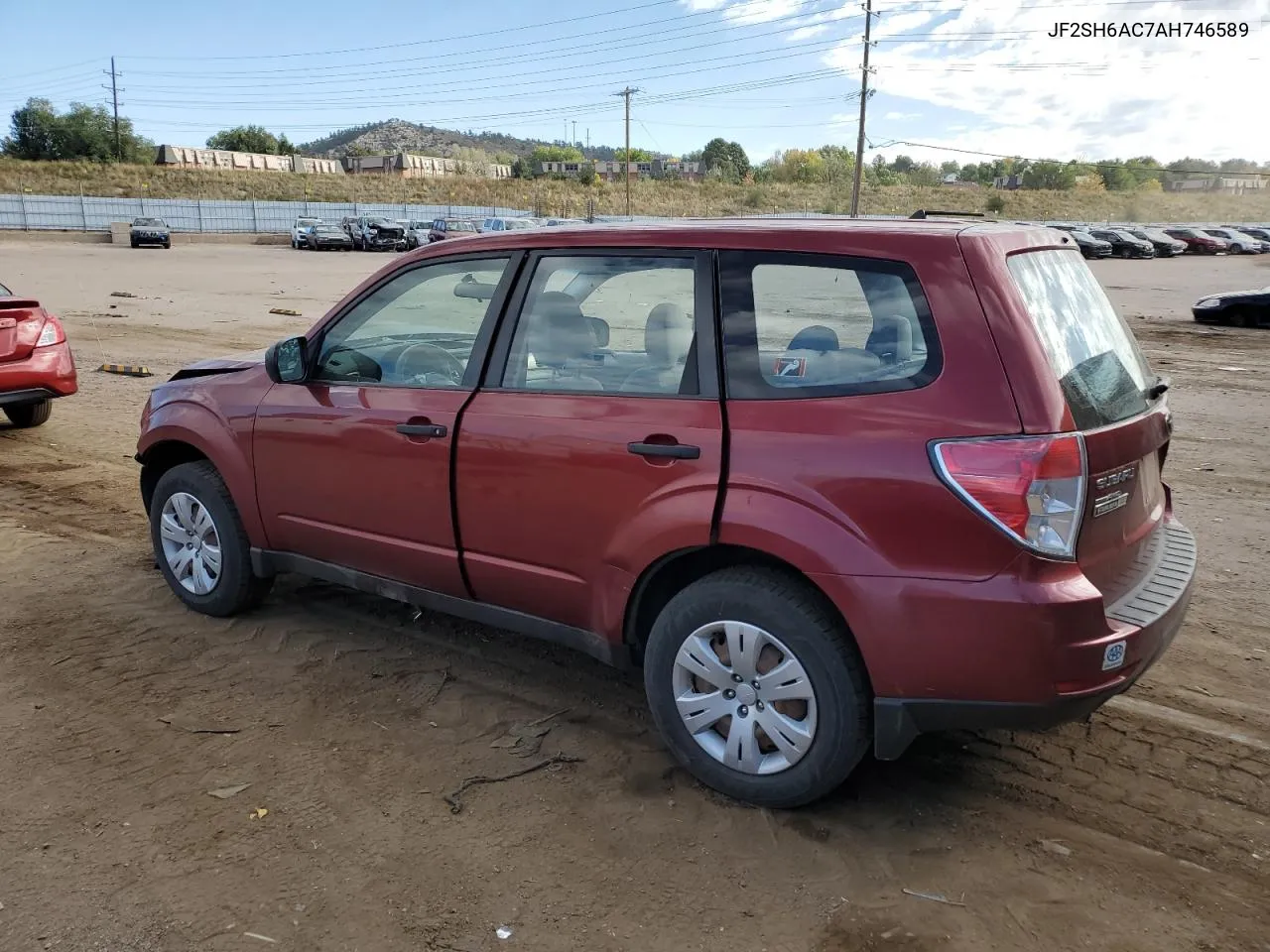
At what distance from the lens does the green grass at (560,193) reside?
7150 centimetres

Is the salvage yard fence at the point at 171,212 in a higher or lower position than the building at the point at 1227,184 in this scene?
lower

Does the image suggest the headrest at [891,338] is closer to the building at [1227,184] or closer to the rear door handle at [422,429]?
the rear door handle at [422,429]

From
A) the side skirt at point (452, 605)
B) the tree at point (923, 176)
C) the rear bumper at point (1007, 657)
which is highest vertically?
the tree at point (923, 176)

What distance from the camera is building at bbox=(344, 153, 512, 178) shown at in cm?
12156

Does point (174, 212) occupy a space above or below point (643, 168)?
below

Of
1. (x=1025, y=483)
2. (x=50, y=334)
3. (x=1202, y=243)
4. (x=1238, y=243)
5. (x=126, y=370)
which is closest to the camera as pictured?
(x=1025, y=483)

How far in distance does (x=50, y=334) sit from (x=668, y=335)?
705cm

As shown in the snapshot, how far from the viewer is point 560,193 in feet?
275

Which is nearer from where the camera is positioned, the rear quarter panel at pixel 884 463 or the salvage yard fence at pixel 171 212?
the rear quarter panel at pixel 884 463

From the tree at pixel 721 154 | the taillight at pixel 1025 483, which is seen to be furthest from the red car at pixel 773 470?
the tree at pixel 721 154

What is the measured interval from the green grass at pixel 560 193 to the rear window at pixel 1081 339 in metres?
75.5

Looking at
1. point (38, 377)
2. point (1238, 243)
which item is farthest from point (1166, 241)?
point (38, 377)

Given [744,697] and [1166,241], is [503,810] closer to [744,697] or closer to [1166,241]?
[744,697]

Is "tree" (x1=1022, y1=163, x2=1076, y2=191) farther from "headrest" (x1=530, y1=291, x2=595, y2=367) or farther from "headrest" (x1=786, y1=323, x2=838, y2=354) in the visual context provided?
"headrest" (x1=786, y1=323, x2=838, y2=354)
